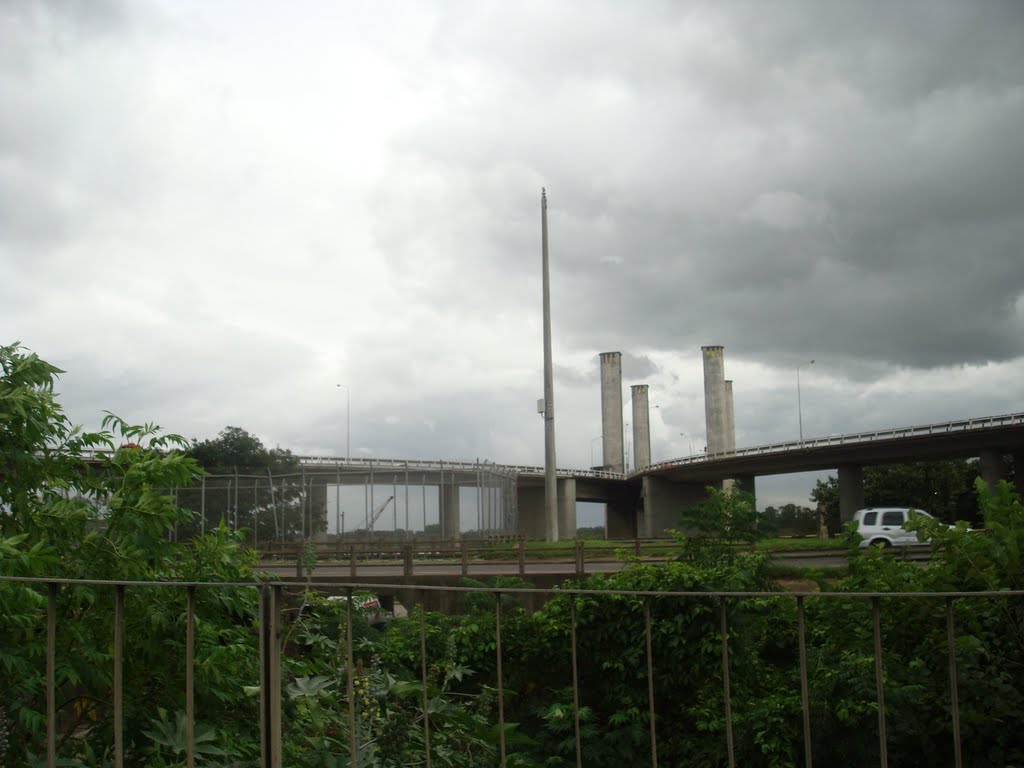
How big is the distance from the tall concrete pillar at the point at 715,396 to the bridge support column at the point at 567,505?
1196 centimetres

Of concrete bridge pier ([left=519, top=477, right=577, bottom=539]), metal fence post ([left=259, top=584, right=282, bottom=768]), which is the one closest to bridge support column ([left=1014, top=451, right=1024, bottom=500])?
concrete bridge pier ([left=519, top=477, right=577, bottom=539])

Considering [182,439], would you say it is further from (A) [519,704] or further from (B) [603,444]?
(B) [603,444]

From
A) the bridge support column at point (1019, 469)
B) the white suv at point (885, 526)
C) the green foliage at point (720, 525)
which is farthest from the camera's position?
the bridge support column at point (1019, 469)

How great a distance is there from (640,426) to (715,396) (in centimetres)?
1284

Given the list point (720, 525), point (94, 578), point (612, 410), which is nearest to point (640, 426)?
point (612, 410)

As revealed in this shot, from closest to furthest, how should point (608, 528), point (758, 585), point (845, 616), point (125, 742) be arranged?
point (125, 742), point (845, 616), point (758, 585), point (608, 528)

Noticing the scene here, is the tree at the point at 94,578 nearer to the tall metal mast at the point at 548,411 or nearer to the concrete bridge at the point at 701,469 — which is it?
the concrete bridge at the point at 701,469

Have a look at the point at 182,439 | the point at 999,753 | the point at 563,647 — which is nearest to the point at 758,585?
the point at 563,647

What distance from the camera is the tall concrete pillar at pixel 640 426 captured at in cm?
8788

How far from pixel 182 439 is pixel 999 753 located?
18.9 feet

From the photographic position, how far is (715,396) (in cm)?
7869

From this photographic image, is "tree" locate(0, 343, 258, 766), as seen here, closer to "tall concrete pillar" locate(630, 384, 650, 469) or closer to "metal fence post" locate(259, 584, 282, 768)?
"metal fence post" locate(259, 584, 282, 768)

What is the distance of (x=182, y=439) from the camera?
17.6 ft

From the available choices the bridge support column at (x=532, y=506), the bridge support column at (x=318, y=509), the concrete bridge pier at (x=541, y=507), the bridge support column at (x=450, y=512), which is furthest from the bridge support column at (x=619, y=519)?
the bridge support column at (x=318, y=509)
